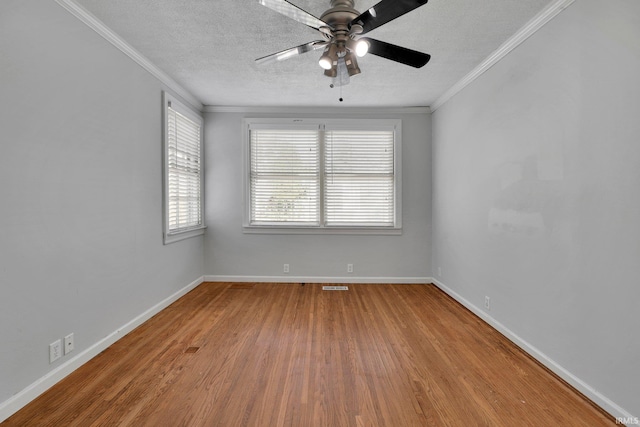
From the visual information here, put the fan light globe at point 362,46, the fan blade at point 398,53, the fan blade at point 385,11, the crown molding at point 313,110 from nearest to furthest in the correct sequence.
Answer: the fan blade at point 385,11, the fan light globe at point 362,46, the fan blade at point 398,53, the crown molding at point 313,110

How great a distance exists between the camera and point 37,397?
188cm

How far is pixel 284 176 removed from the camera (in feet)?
15.1

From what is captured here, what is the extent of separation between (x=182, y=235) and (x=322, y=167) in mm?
2165

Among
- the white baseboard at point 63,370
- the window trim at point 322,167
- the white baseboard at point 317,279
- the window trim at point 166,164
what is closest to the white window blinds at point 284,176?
the window trim at point 322,167

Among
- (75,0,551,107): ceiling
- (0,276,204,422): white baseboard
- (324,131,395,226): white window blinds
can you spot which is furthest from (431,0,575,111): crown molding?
(0,276,204,422): white baseboard

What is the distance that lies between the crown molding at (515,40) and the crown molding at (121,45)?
3.37 metres

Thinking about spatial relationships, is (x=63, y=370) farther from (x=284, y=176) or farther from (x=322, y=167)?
(x=322, y=167)

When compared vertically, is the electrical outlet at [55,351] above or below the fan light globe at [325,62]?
below

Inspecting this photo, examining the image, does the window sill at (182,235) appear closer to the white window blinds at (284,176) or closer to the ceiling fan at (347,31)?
the white window blinds at (284,176)

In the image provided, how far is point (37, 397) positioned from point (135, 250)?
130 cm

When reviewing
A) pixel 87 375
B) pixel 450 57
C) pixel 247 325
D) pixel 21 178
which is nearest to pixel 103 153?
pixel 21 178

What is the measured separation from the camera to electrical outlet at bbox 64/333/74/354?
2123mm

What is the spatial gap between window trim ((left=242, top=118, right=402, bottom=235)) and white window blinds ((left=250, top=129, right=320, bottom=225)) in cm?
7

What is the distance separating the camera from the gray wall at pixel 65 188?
176 cm
